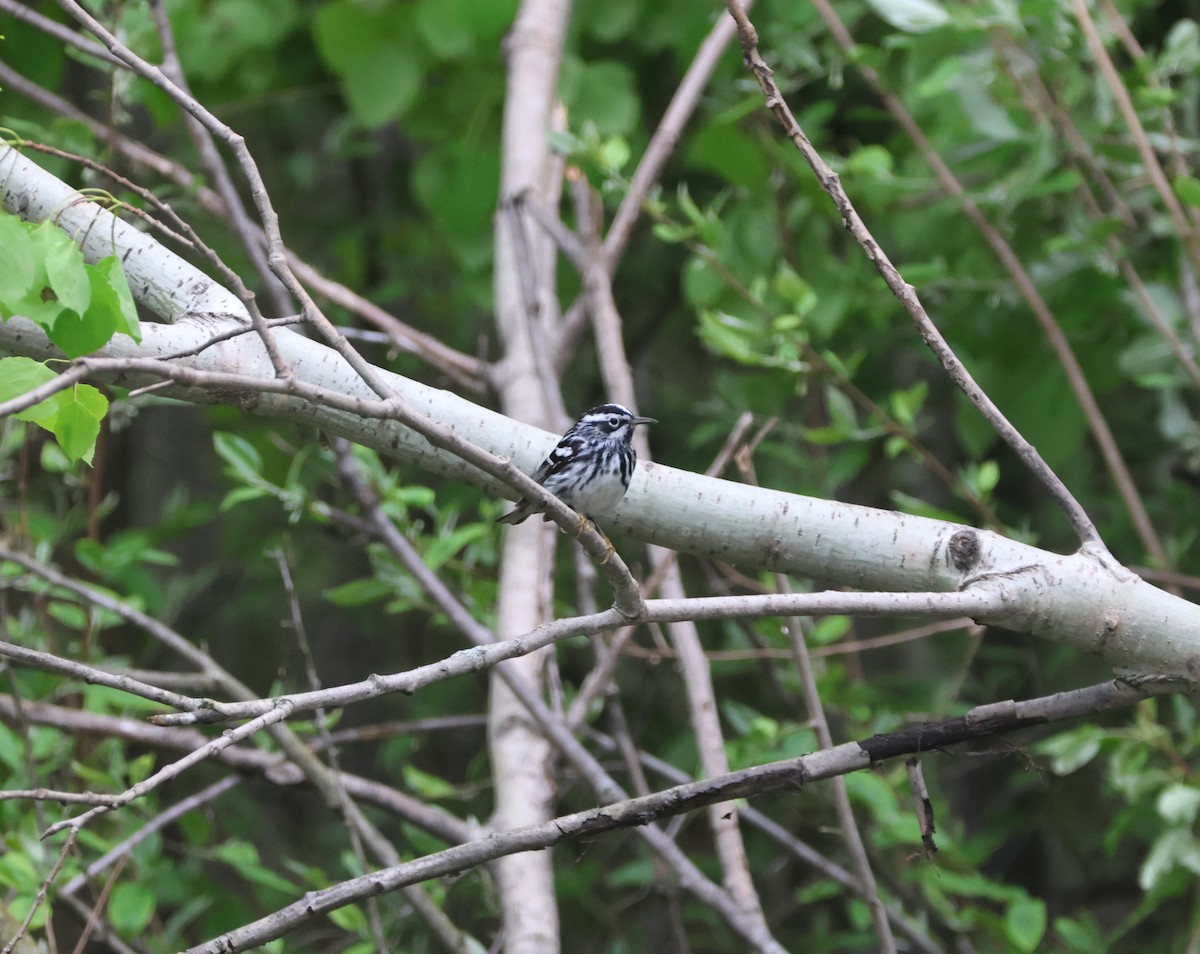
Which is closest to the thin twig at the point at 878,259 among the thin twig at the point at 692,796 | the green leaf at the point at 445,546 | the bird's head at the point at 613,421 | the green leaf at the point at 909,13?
the thin twig at the point at 692,796

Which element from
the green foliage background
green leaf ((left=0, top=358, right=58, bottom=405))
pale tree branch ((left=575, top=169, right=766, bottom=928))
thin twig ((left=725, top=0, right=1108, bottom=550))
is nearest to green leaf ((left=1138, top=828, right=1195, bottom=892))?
the green foliage background

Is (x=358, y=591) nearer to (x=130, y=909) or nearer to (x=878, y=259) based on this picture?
(x=130, y=909)

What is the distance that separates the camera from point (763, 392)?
161 inches

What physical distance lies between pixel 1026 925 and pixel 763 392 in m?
1.86

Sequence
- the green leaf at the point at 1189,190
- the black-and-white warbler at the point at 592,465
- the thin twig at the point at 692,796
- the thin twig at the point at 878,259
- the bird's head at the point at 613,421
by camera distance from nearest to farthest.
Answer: the thin twig at the point at 692,796
the thin twig at the point at 878,259
the black-and-white warbler at the point at 592,465
the green leaf at the point at 1189,190
the bird's head at the point at 613,421

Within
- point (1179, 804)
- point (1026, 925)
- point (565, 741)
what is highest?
point (565, 741)

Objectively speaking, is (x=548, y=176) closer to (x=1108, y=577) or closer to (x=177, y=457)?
(x=1108, y=577)

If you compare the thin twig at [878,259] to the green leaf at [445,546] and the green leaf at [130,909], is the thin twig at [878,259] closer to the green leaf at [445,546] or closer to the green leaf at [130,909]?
the green leaf at [445,546]

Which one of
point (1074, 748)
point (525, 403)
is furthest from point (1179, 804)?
point (525, 403)

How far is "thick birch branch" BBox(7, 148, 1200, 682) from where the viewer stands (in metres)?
2.00

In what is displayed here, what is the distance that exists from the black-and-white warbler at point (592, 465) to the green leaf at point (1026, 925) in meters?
1.78

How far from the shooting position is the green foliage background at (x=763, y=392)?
11.7ft

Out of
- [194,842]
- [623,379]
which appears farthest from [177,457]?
[623,379]

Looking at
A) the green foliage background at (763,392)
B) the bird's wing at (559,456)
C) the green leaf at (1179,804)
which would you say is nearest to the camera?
the bird's wing at (559,456)
